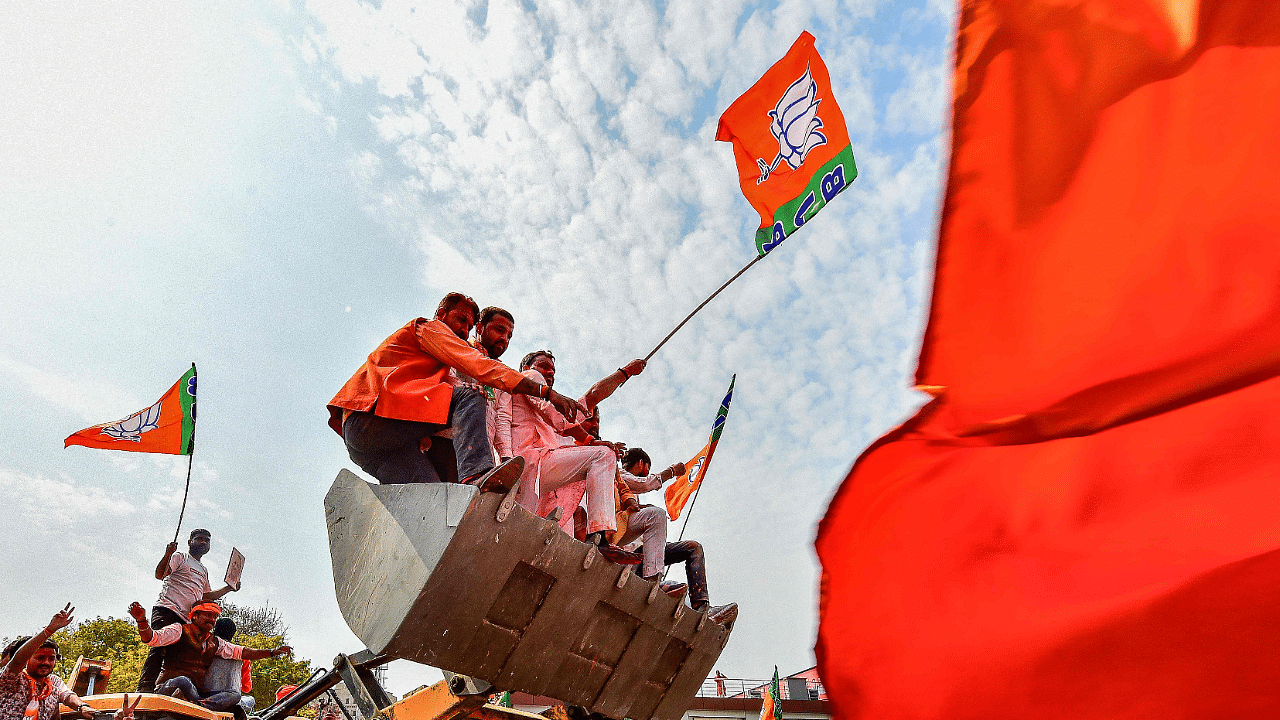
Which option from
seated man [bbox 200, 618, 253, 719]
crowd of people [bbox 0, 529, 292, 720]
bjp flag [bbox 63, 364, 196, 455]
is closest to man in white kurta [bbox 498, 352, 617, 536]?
crowd of people [bbox 0, 529, 292, 720]

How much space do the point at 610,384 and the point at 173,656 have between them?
5160 millimetres

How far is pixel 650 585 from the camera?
392 cm

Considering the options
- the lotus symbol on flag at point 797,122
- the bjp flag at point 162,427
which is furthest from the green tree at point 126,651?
the lotus symbol on flag at point 797,122

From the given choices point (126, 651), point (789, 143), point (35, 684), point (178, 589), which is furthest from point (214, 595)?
point (126, 651)

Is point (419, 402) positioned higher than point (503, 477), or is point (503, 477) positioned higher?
point (419, 402)

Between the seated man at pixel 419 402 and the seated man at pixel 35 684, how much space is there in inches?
143

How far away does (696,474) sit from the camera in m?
8.39

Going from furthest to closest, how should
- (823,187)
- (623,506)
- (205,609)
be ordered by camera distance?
(205,609), (623,506), (823,187)

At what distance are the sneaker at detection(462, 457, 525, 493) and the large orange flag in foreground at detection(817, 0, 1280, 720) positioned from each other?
2.04 metres

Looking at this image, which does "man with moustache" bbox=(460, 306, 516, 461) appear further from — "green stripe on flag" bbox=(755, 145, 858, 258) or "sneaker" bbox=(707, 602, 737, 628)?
"green stripe on flag" bbox=(755, 145, 858, 258)

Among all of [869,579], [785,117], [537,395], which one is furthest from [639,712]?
[785,117]

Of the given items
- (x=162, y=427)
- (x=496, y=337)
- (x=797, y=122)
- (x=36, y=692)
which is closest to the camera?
(x=496, y=337)

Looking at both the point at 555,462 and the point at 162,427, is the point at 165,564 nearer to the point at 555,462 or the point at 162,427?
the point at 162,427

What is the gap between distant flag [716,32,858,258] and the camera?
541cm
